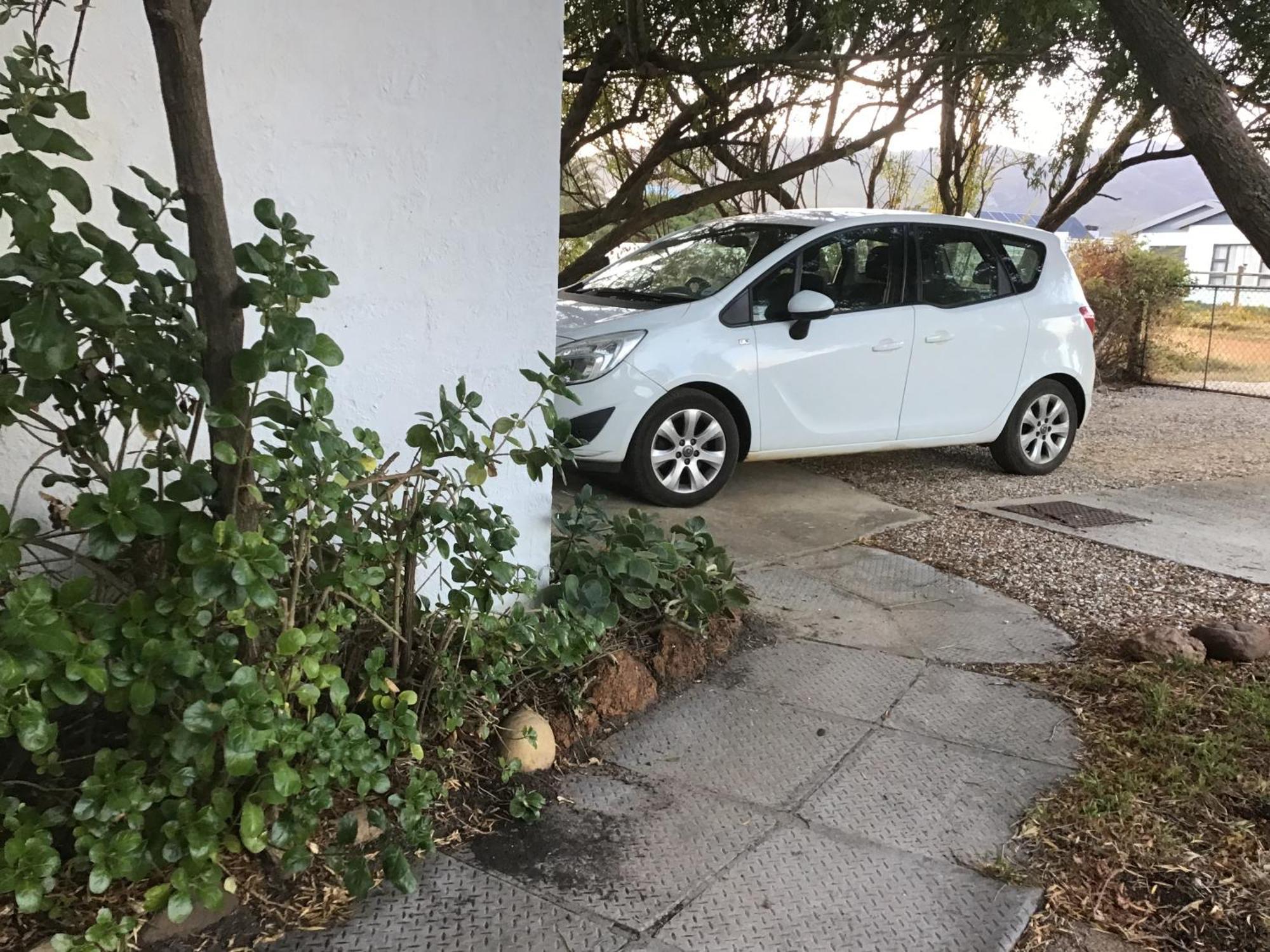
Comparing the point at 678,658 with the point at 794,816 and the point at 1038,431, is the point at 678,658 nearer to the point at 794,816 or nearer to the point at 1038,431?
the point at 794,816

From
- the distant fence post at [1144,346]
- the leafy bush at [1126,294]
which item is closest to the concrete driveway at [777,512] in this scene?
the leafy bush at [1126,294]

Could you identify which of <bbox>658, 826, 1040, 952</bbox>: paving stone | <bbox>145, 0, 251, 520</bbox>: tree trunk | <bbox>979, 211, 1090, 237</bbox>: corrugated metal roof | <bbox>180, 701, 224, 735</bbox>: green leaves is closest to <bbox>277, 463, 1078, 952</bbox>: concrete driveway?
<bbox>658, 826, 1040, 952</bbox>: paving stone

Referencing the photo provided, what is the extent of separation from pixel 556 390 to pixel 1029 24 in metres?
7.11

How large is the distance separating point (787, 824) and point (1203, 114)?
116 inches

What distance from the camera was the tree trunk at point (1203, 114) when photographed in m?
3.82

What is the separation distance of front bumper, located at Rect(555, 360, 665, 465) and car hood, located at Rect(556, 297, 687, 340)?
285mm

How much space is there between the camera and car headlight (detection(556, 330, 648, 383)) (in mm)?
6242

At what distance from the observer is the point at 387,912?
2.71 m

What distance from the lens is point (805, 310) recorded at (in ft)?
21.6

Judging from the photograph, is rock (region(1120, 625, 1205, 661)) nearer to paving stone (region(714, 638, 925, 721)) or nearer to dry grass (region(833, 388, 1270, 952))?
dry grass (region(833, 388, 1270, 952))

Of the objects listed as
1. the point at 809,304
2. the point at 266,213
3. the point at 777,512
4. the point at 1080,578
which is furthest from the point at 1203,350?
the point at 266,213

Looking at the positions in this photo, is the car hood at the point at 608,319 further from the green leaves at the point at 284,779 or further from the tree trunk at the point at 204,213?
the green leaves at the point at 284,779

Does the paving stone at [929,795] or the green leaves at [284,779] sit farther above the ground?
the green leaves at [284,779]

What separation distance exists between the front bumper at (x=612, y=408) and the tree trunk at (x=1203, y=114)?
3.10 metres
